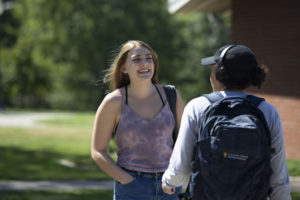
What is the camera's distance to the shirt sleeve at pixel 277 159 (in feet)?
8.72

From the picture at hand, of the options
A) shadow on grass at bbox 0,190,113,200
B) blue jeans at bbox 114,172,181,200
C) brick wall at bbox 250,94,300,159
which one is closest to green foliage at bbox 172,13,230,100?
brick wall at bbox 250,94,300,159

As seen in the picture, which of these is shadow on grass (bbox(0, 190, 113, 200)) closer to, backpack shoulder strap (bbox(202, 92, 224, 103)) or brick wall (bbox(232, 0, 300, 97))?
brick wall (bbox(232, 0, 300, 97))

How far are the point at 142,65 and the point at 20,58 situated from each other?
4420 centimetres

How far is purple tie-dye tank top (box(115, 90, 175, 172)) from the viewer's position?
3514 millimetres

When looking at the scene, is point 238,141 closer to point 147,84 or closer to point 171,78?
point 147,84

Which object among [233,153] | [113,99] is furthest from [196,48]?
[233,153]

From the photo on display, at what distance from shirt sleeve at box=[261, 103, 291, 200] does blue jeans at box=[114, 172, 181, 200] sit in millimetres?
928

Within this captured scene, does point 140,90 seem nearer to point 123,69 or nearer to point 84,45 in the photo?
point 123,69

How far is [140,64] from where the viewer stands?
144 inches

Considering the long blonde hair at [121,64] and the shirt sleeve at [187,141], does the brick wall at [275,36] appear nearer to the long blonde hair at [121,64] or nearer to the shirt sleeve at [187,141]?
the long blonde hair at [121,64]

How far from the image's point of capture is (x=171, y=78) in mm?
43281

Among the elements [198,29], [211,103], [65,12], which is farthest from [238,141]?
[198,29]

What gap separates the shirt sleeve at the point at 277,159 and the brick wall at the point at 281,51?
8670 millimetres

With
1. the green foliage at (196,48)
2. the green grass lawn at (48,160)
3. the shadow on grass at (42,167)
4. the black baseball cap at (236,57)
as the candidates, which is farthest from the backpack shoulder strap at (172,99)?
the green foliage at (196,48)
